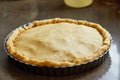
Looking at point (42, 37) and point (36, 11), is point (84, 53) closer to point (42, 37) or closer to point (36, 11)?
point (42, 37)

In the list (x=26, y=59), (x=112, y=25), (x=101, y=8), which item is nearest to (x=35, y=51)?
(x=26, y=59)

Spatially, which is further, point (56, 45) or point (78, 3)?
point (78, 3)

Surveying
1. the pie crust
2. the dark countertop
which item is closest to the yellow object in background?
the dark countertop

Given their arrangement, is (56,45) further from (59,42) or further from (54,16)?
(54,16)

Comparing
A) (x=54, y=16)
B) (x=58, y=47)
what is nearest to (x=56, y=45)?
(x=58, y=47)

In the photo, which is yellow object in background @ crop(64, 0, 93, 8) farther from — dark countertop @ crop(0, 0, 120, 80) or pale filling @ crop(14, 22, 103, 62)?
pale filling @ crop(14, 22, 103, 62)

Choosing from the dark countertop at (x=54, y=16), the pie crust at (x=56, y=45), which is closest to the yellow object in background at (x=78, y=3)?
the dark countertop at (x=54, y=16)
